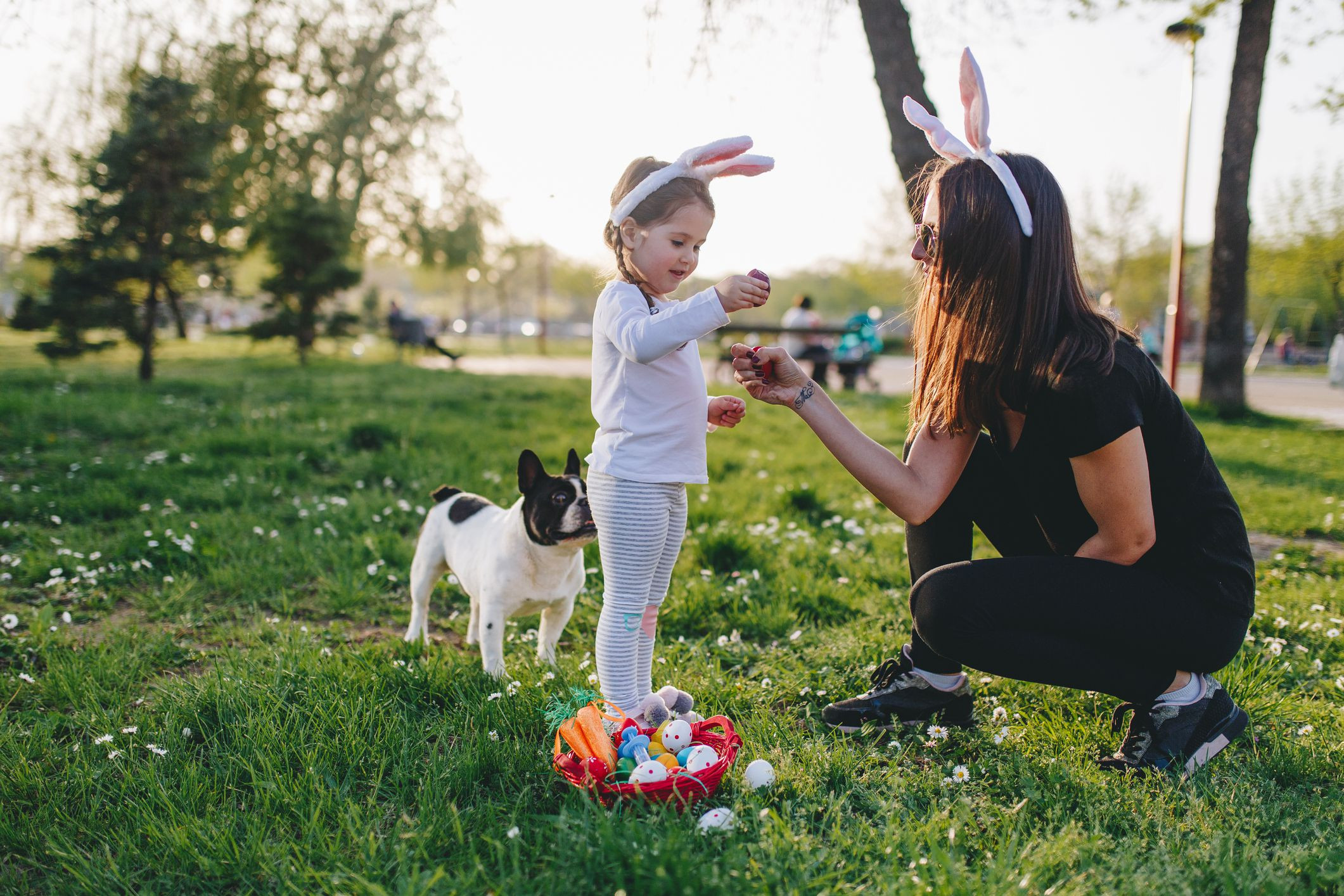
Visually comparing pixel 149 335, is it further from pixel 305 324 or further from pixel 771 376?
pixel 771 376

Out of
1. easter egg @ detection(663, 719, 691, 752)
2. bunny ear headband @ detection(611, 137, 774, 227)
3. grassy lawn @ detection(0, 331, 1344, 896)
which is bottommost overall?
grassy lawn @ detection(0, 331, 1344, 896)

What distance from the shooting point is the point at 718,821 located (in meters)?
2.14

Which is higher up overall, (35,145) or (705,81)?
(35,145)

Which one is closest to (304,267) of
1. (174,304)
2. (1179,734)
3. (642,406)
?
(174,304)

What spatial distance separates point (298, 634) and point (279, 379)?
11.3 m

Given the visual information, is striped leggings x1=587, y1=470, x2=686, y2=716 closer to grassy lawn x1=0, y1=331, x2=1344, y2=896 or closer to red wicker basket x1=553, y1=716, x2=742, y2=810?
red wicker basket x1=553, y1=716, x2=742, y2=810

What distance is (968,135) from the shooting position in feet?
8.56

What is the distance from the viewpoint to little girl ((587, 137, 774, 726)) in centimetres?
251

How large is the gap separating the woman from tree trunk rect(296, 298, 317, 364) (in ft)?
57.8

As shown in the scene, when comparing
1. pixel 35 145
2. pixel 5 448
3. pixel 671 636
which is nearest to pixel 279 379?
pixel 5 448

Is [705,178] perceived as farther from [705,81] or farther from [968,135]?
[705,81]

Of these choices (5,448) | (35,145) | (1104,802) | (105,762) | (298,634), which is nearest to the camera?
(1104,802)

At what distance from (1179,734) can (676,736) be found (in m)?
1.54

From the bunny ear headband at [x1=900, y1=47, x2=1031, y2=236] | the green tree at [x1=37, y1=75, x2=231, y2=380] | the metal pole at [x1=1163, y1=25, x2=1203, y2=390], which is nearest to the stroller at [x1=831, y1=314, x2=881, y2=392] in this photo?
the metal pole at [x1=1163, y1=25, x2=1203, y2=390]
